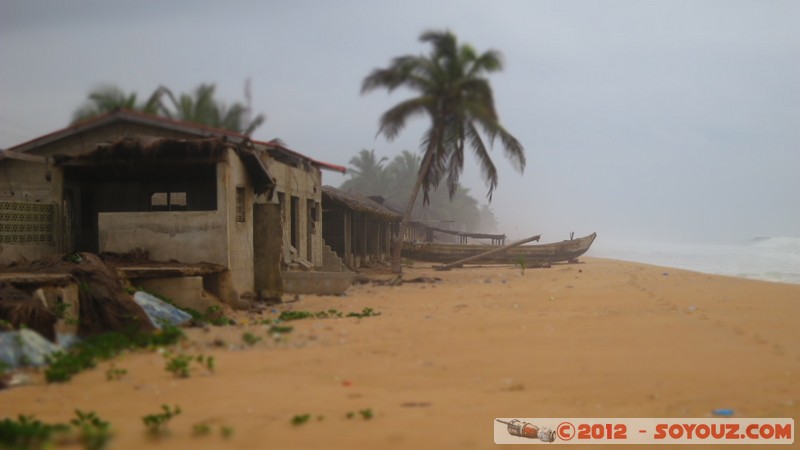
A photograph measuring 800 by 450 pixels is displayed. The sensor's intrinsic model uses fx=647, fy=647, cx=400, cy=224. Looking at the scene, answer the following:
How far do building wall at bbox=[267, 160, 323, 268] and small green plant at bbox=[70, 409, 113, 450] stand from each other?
10.7 m

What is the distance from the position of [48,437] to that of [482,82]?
19.2 metres

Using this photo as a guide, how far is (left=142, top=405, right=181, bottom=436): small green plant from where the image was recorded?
4.28m

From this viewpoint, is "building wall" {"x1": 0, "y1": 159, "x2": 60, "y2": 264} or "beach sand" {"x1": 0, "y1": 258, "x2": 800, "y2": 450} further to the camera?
"building wall" {"x1": 0, "y1": 159, "x2": 60, "y2": 264}

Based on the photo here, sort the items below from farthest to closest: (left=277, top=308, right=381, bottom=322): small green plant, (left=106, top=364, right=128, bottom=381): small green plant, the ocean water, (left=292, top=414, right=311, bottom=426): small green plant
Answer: the ocean water < (left=277, top=308, right=381, bottom=322): small green plant < (left=106, top=364, right=128, bottom=381): small green plant < (left=292, top=414, right=311, bottom=426): small green plant

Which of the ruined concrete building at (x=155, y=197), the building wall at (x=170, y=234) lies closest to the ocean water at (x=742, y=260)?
A: the ruined concrete building at (x=155, y=197)

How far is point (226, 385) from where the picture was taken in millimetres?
5660

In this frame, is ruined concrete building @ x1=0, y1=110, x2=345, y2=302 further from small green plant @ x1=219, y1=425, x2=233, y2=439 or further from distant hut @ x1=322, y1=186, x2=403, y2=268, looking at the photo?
small green plant @ x1=219, y1=425, x2=233, y2=439

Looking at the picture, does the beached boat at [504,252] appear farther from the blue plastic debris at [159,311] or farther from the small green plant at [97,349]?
the small green plant at [97,349]

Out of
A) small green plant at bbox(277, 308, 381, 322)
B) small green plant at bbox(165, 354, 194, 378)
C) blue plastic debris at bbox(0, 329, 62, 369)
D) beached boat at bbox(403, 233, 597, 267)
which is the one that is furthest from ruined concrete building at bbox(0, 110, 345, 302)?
beached boat at bbox(403, 233, 597, 267)

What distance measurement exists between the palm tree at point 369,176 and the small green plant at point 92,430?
53722 millimetres

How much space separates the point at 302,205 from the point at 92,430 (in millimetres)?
14139

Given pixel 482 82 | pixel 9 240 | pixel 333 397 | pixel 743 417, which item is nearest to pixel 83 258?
pixel 9 240

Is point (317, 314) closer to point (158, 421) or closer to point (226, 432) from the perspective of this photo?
point (158, 421)

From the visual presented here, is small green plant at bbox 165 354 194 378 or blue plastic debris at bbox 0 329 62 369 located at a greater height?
blue plastic debris at bbox 0 329 62 369
